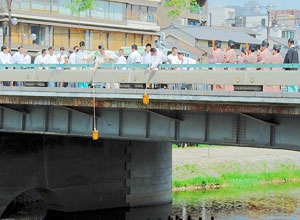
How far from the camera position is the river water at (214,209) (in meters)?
34.2

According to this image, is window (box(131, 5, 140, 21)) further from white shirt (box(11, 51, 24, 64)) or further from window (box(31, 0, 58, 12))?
white shirt (box(11, 51, 24, 64))

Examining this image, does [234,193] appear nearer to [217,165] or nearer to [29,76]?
[217,165]

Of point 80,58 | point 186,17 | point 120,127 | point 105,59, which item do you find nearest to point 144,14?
point 186,17

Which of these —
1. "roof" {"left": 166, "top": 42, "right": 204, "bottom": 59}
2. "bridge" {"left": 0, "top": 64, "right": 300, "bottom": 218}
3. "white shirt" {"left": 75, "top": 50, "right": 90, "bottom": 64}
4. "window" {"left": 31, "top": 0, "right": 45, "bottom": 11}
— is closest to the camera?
"bridge" {"left": 0, "top": 64, "right": 300, "bottom": 218}

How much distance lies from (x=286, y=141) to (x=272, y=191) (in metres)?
24.5

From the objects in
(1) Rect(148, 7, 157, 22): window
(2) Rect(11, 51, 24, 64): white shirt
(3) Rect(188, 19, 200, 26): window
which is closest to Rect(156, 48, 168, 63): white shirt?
(2) Rect(11, 51, 24, 64): white shirt

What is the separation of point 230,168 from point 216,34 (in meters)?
36.2

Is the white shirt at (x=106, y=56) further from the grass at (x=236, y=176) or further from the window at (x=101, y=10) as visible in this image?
the window at (x=101, y=10)

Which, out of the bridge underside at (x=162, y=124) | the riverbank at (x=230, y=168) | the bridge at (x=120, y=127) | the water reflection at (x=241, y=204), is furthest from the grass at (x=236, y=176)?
the bridge underside at (x=162, y=124)

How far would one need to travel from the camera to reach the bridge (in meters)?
19.8

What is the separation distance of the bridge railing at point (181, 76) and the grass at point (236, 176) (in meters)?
20.0

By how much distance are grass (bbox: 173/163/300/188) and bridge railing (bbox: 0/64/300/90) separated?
20034 mm

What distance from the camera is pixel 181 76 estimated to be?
67.9 ft

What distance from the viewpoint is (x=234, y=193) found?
4247 centimetres
